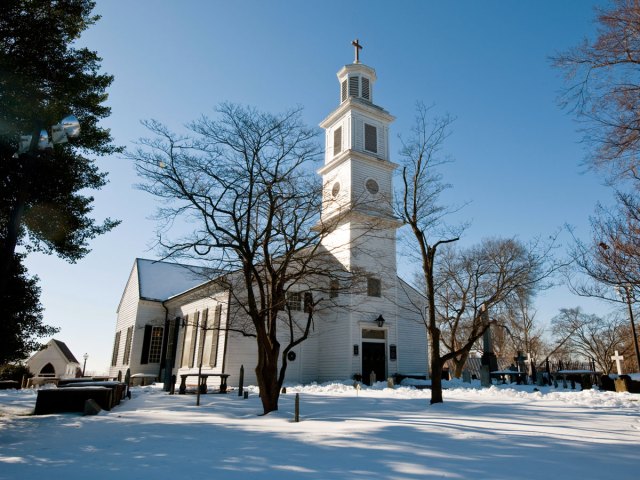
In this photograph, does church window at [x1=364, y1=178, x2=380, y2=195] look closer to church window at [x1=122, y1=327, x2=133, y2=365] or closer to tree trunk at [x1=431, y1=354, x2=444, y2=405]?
tree trunk at [x1=431, y1=354, x2=444, y2=405]

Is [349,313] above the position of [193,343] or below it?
above

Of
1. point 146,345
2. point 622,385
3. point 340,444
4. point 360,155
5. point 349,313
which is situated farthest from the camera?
point 146,345

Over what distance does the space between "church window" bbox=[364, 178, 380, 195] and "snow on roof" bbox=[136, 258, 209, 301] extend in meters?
16.0

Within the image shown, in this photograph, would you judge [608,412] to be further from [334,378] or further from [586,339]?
[586,339]

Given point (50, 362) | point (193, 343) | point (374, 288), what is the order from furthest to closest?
point (50, 362), point (193, 343), point (374, 288)

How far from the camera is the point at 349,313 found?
2625cm

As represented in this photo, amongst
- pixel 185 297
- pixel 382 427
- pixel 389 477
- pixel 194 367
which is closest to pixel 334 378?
pixel 194 367

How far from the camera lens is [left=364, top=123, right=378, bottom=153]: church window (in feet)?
97.3

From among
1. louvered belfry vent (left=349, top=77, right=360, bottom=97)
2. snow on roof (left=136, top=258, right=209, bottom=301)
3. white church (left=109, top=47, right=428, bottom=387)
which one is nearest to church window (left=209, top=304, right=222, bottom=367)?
white church (left=109, top=47, right=428, bottom=387)

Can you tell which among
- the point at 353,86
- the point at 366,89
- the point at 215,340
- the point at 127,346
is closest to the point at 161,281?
the point at 127,346

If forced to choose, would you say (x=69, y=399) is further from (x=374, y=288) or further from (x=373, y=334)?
(x=374, y=288)

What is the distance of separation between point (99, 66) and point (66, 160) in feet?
10.3

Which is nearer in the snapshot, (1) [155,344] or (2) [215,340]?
(2) [215,340]

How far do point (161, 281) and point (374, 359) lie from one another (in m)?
20.7
